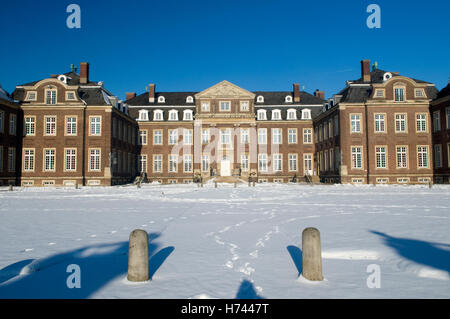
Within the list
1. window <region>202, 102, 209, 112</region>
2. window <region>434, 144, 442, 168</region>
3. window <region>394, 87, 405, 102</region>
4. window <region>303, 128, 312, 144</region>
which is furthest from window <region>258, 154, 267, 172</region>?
window <region>434, 144, 442, 168</region>

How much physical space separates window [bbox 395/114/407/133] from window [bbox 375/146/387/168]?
2.54m

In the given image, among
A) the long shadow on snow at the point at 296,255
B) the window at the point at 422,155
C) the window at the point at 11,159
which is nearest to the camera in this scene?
the long shadow on snow at the point at 296,255

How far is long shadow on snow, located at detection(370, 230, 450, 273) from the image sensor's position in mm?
5191

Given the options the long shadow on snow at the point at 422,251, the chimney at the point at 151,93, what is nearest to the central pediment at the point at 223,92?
the chimney at the point at 151,93

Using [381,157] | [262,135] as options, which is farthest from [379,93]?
[262,135]

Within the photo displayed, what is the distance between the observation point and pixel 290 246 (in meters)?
6.51

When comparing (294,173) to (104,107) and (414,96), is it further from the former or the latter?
(104,107)

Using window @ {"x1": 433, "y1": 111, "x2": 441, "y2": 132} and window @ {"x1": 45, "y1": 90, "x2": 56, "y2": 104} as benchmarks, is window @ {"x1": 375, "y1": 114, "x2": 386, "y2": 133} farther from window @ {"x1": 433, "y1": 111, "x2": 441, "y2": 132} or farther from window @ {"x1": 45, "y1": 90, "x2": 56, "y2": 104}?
window @ {"x1": 45, "y1": 90, "x2": 56, "y2": 104}

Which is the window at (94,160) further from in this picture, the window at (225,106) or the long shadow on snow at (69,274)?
the long shadow on snow at (69,274)

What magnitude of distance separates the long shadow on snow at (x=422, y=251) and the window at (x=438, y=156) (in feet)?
104

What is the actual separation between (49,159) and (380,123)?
35.0 m

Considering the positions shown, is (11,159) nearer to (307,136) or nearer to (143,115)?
(143,115)

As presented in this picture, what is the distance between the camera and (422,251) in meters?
5.88

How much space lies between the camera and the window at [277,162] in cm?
4475
